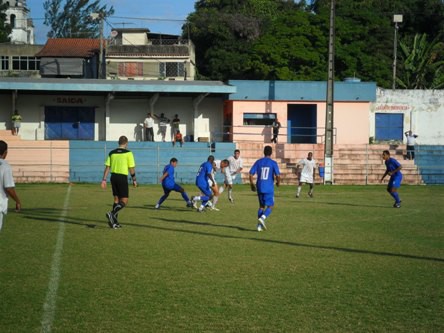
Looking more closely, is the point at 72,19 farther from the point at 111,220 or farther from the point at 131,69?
the point at 111,220

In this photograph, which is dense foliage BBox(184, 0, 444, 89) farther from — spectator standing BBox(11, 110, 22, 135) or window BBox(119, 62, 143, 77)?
spectator standing BBox(11, 110, 22, 135)

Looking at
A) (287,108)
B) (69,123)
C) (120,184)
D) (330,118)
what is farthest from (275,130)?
(120,184)

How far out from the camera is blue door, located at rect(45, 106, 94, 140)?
139 feet

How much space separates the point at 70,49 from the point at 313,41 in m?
24.7

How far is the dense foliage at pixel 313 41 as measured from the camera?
54.3 meters

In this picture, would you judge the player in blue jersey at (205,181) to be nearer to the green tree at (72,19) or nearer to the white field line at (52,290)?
the white field line at (52,290)

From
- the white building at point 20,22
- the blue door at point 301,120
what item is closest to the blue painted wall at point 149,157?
the blue door at point 301,120

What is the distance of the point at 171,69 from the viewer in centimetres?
5703

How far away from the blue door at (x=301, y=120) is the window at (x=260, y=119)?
209 centimetres

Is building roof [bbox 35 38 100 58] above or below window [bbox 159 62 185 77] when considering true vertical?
above

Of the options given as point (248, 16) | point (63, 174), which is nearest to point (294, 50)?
point (248, 16)

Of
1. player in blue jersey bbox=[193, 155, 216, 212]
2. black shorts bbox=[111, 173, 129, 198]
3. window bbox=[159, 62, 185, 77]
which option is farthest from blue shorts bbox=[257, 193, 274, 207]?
window bbox=[159, 62, 185, 77]

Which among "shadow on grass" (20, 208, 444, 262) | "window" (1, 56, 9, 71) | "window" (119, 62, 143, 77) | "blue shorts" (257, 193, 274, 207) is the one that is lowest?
"shadow on grass" (20, 208, 444, 262)

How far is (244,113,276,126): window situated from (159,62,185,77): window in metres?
15.9
